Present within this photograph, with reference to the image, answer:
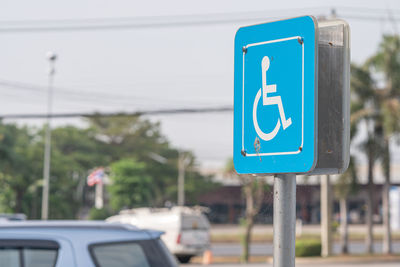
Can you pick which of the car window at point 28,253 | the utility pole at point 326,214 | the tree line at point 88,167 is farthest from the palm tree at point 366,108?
the car window at point 28,253

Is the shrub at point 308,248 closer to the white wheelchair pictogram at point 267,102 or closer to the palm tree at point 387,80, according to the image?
the palm tree at point 387,80

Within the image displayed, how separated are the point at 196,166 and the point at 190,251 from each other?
185ft

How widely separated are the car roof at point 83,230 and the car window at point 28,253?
0.08m

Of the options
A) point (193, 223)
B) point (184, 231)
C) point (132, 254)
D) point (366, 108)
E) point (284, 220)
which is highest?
point (366, 108)


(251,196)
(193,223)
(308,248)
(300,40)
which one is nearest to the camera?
(300,40)

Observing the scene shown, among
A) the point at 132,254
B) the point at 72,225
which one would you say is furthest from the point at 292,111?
the point at 72,225

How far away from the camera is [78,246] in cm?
450

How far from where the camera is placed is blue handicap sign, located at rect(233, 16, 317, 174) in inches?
123

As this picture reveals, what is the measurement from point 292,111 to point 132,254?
2.04 metres

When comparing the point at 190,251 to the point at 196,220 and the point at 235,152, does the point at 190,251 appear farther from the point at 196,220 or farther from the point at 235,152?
the point at 235,152

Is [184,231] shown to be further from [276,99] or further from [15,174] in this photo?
[276,99]

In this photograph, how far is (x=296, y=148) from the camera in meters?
3.12

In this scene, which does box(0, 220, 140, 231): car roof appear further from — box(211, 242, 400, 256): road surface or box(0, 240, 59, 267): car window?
box(211, 242, 400, 256): road surface

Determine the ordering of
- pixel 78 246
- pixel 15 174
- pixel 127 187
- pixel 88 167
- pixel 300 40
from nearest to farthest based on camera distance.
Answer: pixel 300 40 < pixel 78 246 < pixel 15 174 < pixel 127 187 < pixel 88 167
